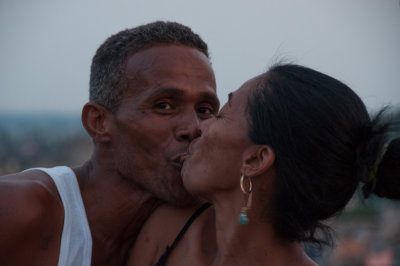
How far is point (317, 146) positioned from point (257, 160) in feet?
0.99

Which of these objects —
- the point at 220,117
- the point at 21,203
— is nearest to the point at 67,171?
the point at 21,203

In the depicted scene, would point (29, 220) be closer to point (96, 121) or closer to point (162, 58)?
point (96, 121)

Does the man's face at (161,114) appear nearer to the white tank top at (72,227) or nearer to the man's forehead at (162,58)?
the man's forehead at (162,58)

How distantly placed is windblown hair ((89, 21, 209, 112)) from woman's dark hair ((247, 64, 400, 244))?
1.09 m

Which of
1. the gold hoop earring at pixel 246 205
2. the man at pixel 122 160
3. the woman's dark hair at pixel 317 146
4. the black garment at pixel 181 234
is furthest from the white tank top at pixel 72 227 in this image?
the woman's dark hair at pixel 317 146

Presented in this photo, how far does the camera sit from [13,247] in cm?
272

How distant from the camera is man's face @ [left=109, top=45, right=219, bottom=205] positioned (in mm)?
3004

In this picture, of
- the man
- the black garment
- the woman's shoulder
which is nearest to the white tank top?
the man

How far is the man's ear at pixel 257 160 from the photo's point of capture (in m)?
2.38

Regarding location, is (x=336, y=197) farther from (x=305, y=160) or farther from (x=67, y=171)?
(x=67, y=171)

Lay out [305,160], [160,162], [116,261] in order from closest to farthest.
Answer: [305,160], [160,162], [116,261]

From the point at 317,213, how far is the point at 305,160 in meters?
0.29

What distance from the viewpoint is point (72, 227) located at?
2994mm

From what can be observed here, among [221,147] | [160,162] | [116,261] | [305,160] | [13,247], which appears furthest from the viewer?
[116,261]
